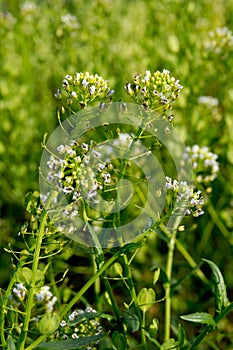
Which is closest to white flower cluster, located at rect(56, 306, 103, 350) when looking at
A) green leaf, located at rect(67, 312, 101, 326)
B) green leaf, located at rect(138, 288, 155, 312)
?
green leaf, located at rect(67, 312, 101, 326)

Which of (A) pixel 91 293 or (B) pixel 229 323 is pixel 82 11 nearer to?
(A) pixel 91 293

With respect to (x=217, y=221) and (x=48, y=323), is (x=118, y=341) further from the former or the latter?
(x=217, y=221)

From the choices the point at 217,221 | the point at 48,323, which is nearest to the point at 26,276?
the point at 48,323

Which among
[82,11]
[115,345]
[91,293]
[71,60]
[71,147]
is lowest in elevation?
[115,345]

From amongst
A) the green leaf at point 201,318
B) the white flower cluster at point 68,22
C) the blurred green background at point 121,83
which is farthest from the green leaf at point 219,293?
the white flower cluster at point 68,22

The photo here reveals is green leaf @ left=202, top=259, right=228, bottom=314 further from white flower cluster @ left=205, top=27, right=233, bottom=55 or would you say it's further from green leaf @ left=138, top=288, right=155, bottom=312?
white flower cluster @ left=205, top=27, right=233, bottom=55

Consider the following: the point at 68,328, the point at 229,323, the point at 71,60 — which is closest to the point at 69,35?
the point at 71,60

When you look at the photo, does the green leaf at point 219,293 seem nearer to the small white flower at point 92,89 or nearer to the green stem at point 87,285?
the green stem at point 87,285
